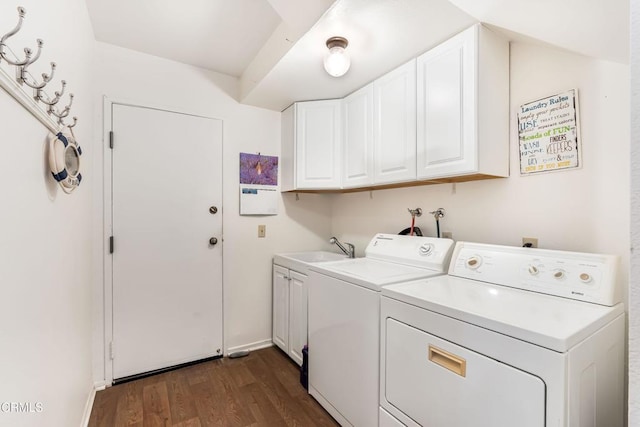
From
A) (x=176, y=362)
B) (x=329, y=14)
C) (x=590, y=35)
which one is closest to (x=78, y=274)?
(x=176, y=362)

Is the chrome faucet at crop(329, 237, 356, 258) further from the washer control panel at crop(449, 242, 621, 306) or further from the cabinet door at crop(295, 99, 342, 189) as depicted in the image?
the washer control panel at crop(449, 242, 621, 306)

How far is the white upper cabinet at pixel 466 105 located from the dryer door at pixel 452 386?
876 millimetres

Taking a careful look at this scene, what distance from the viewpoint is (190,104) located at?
7.59ft

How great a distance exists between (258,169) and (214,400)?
1753 millimetres

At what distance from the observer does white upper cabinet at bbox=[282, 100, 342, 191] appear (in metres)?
2.36

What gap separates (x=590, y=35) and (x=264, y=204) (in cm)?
222

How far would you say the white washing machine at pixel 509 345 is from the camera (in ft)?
2.78

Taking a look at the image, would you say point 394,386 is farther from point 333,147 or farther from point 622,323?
point 333,147

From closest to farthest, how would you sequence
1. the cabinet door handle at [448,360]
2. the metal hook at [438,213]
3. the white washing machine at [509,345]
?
the white washing machine at [509,345] < the cabinet door handle at [448,360] < the metal hook at [438,213]

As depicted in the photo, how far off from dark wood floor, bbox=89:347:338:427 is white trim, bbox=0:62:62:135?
5.42 feet

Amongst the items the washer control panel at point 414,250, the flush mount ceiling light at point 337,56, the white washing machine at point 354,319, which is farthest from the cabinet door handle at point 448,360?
the flush mount ceiling light at point 337,56

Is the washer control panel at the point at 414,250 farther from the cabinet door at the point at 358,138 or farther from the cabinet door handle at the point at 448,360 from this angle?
the cabinet door handle at the point at 448,360

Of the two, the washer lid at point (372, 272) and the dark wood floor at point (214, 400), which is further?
the dark wood floor at point (214, 400)

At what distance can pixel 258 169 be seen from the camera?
101 inches
